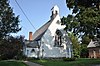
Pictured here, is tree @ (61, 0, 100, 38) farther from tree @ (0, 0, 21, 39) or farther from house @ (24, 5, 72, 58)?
house @ (24, 5, 72, 58)

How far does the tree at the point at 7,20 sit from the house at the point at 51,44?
912 inches

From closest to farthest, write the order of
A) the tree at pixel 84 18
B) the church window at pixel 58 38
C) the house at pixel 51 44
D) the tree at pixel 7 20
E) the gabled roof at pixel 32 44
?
1. the tree at pixel 7 20
2. the tree at pixel 84 18
3. the house at pixel 51 44
4. the gabled roof at pixel 32 44
5. the church window at pixel 58 38

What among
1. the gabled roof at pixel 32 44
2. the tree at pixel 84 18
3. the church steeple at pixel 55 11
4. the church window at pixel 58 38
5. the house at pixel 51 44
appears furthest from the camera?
the church steeple at pixel 55 11

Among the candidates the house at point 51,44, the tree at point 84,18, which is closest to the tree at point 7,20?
the tree at point 84,18

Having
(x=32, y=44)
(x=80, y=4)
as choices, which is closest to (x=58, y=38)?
(x=32, y=44)

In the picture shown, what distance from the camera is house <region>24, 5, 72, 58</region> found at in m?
51.5

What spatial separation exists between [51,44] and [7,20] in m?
26.1

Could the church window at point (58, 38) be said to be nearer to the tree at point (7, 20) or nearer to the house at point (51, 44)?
the house at point (51, 44)

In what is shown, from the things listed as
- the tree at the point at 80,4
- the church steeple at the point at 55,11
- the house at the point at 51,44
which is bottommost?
the house at the point at 51,44

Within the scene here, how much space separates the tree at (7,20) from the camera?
26531mm

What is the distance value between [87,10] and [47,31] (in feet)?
71.0

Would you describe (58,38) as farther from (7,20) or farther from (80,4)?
(7,20)

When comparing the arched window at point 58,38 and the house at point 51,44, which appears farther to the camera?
the arched window at point 58,38

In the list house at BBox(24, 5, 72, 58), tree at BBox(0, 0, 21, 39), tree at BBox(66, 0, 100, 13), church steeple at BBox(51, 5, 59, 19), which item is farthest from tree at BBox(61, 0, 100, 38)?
church steeple at BBox(51, 5, 59, 19)
